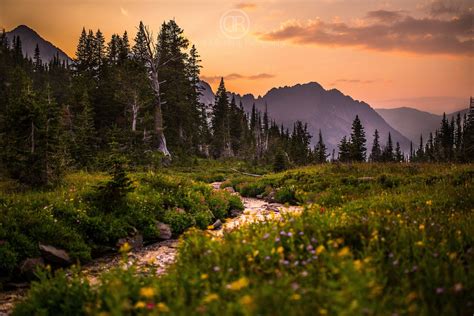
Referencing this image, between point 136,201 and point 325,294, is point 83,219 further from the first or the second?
point 325,294

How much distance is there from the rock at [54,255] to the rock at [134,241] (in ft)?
5.36

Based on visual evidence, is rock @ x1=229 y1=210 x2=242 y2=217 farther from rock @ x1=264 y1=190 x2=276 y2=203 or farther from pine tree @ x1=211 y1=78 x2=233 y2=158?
pine tree @ x1=211 y1=78 x2=233 y2=158

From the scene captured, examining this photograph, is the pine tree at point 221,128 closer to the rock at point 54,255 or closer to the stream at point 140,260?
the stream at point 140,260

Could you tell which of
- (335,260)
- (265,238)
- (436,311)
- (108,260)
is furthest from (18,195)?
(436,311)

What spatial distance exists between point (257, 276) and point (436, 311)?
209cm

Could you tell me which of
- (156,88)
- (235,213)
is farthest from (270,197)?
(156,88)

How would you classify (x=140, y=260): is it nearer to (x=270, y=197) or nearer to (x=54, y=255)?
(x=54, y=255)

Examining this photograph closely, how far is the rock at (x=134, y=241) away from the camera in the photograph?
1023 centimetres

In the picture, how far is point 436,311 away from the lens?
136 inches

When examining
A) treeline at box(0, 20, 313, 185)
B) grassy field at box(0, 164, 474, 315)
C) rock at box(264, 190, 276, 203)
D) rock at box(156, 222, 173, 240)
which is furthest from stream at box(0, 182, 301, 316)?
rock at box(264, 190, 276, 203)

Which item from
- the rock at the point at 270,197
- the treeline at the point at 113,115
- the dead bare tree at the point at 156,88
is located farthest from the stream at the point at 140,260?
the dead bare tree at the point at 156,88

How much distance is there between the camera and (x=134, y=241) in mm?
10469

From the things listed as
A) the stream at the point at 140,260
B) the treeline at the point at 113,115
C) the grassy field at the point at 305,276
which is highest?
the treeline at the point at 113,115

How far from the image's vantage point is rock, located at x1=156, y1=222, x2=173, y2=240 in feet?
37.2
